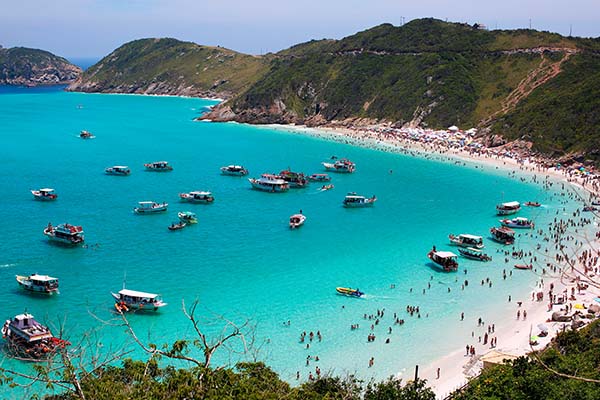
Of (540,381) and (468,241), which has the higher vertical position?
(540,381)

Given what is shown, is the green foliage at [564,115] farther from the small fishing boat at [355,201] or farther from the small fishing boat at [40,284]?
the small fishing boat at [40,284]

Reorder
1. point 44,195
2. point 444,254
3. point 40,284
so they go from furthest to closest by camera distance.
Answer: point 44,195 → point 444,254 → point 40,284

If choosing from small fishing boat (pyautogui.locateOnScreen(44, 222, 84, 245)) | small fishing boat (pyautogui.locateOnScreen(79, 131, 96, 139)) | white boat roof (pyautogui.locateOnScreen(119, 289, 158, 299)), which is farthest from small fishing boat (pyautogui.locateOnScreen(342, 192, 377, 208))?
small fishing boat (pyautogui.locateOnScreen(79, 131, 96, 139))

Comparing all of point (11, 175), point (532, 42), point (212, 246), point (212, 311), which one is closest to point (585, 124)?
point (532, 42)

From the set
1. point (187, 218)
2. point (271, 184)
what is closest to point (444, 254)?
point (187, 218)

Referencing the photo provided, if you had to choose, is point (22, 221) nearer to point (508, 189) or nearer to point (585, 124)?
point (508, 189)

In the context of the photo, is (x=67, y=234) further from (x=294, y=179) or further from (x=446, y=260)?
(x=294, y=179)

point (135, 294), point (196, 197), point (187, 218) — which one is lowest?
point (135, 294)

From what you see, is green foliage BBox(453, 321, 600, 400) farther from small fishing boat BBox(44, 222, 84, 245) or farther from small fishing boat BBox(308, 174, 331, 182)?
small fishing boat BBox(308, 174, 331, 182)
